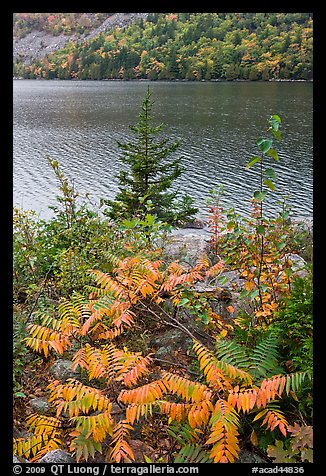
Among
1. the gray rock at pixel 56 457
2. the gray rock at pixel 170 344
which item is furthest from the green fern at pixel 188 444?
the gray rock at pixel 170 344

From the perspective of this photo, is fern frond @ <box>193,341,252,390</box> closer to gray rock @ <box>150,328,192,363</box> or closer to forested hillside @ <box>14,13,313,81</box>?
gray rock @ <box>150,328,192,363</box>

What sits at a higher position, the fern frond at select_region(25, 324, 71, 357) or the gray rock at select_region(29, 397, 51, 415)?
the fern frond at select_region(25, 324, 71, 357)

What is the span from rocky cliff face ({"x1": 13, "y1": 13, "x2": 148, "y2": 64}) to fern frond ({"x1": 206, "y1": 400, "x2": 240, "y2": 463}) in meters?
127

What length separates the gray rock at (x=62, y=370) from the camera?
4951mm

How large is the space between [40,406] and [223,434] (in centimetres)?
200

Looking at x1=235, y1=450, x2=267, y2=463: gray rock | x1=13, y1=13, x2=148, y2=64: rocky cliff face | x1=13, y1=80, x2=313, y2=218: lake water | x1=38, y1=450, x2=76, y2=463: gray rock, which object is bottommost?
x1=235, y1=450, x2=267, y2=463: gray rock

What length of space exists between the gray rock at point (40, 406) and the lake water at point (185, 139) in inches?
262

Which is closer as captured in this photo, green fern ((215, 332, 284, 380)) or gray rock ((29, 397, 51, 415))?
green fern ((215, 332, 284, 380))

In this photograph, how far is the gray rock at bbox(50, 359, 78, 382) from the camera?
495 cm

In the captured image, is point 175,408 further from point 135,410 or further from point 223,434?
point 223,434

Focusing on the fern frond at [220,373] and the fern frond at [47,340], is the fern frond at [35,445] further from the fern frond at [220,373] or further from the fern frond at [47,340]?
the fern frond at [220,373]

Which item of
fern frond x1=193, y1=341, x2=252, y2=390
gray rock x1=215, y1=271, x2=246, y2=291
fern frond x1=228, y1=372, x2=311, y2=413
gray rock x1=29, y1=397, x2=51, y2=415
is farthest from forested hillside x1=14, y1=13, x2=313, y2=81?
fern frond x1=228, y1=372, x2=311, y2=413
